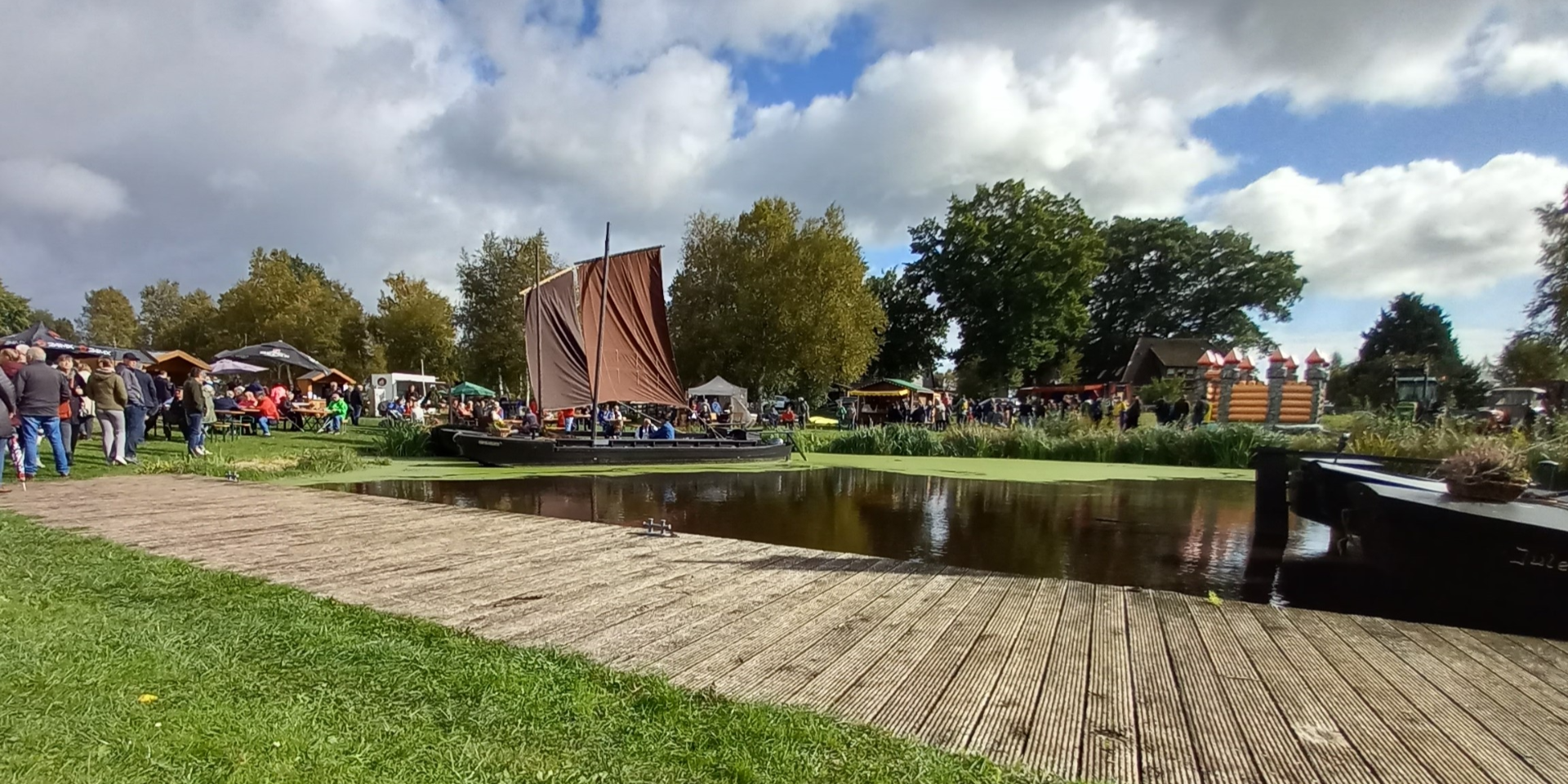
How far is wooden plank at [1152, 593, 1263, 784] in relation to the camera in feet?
7.82

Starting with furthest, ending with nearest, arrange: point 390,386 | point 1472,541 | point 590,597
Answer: point 390,386 < point 1472,541 < point 590,597

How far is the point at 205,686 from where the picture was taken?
8.70ft

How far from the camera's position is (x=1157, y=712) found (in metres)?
2.83

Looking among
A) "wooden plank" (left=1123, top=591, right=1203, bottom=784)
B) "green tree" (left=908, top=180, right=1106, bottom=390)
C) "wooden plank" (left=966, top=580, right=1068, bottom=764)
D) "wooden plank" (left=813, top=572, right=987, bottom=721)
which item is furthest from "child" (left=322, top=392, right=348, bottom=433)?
"green tree" (left=908, top=180, right=1106, bottom=390)

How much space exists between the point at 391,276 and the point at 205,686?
4180cm

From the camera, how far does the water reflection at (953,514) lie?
22.4ft

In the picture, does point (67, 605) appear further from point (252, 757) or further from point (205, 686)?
point (252, 757)

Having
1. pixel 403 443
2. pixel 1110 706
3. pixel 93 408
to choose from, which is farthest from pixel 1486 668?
pixel 403 443

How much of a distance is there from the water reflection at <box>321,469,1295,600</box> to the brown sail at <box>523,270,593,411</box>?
16.2ft

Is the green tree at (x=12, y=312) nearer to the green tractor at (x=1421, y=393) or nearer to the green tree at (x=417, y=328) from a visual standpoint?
the green tree at (x=417, y=328)

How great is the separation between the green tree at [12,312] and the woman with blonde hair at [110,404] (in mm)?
34550

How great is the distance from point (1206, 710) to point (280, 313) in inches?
1785

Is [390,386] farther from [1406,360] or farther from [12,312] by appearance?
[1406,360]

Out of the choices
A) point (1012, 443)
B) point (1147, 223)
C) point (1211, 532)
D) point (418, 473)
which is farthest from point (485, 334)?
point (1147, 223)
